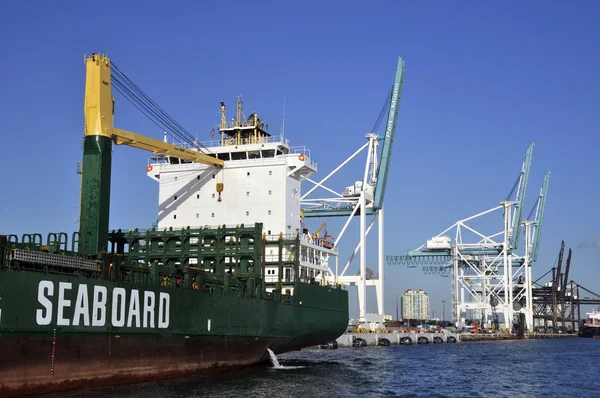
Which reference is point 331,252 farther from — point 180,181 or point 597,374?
point 597,374

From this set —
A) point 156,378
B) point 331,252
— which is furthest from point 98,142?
point 331,252

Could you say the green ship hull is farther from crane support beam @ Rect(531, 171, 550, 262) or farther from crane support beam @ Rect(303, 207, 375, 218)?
crane support beam @ Rect(531, 171, 550, 262)

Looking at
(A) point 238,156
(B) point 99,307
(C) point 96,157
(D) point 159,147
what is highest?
(A) point 238,156

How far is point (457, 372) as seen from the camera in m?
34.8

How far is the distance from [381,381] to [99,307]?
12.9 metres

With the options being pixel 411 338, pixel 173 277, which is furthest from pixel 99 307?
pixel 411 338

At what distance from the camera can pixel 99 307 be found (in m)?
21.7

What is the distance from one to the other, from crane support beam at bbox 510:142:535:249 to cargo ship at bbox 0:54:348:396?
5292 centimetres

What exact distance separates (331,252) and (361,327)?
18133 mm

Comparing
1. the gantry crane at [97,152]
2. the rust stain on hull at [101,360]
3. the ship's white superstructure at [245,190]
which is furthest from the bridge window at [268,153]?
the rust stain on hull at [101,360]

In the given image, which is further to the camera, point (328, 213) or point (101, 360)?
point (328, 213)

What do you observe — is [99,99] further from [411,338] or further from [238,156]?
[411,338]

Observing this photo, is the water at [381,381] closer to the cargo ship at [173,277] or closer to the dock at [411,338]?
the cargo ship at [173,277]

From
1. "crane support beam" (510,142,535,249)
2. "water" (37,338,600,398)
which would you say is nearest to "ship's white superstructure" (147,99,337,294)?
"water" (37,338,600,398)
